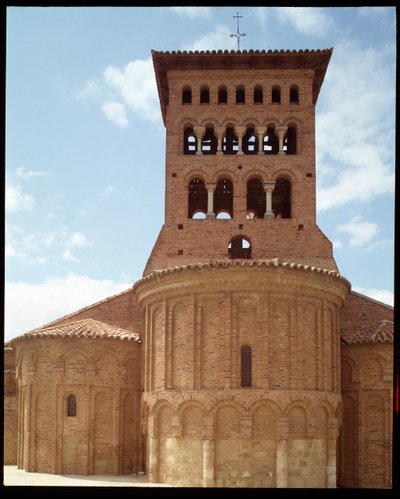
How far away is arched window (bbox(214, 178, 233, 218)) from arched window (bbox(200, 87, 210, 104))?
3.57 metres

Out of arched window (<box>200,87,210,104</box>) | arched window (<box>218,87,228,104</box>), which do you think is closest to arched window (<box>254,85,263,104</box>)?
arched window (<box>218,87,228,104</box>)

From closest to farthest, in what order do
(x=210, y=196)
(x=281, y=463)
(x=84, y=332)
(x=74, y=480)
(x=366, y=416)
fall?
(x=281, y=463) < (x=74, y=480) < (x=366, y=416) < (x=84, y=332) < (x=210, y=196)

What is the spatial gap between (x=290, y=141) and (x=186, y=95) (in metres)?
5.04

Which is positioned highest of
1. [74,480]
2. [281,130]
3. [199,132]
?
[281,130]

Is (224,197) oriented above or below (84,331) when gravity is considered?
above

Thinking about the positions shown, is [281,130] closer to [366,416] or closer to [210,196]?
[210,196]

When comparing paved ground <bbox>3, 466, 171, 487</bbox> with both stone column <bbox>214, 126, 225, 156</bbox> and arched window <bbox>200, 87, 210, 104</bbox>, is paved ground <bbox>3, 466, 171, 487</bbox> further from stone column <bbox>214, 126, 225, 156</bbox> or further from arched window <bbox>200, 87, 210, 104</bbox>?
arched window <bbox>200, 87, 210, 104</bbox>

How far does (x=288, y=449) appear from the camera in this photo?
21.5 metres

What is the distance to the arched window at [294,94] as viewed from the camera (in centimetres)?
2940

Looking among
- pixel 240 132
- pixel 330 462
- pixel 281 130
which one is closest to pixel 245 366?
pixel 330 462

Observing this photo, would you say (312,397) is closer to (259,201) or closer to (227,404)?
(227,404)

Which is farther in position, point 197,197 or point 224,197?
point 224,197

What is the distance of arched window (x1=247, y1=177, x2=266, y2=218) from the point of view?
2959 centimetres

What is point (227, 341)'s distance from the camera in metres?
22.1
